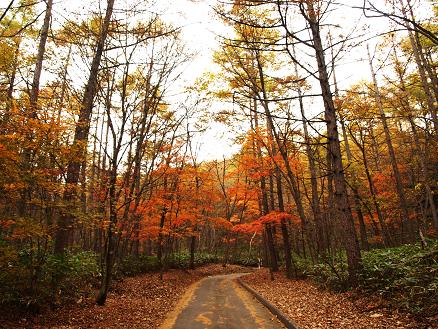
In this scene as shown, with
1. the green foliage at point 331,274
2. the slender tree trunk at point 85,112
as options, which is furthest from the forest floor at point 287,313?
the slender tree trunk at point 85,112

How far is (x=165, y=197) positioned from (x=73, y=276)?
9528 millimetres

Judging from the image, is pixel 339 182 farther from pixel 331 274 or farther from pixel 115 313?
pixel 115 313

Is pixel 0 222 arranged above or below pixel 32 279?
above

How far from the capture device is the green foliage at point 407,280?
5.27 meters

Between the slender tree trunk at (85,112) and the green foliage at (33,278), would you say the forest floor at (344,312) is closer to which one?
the green foliage at (33,278)

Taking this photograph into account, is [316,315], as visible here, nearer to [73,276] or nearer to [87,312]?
[87,312]

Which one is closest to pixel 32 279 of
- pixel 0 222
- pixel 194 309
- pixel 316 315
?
pixel 0 222

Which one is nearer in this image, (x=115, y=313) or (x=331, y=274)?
(x=115, y=313)

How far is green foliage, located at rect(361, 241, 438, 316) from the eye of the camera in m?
5.27

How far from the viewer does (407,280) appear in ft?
19.5

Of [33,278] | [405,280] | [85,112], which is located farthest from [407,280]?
[85,112]

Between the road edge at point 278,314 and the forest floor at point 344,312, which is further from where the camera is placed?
the road edge at point 278,314

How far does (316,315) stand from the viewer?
266 inches

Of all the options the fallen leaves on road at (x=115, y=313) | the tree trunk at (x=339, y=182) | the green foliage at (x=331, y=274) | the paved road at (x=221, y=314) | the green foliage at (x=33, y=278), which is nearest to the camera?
the green foliage at (x=33, y=278)
